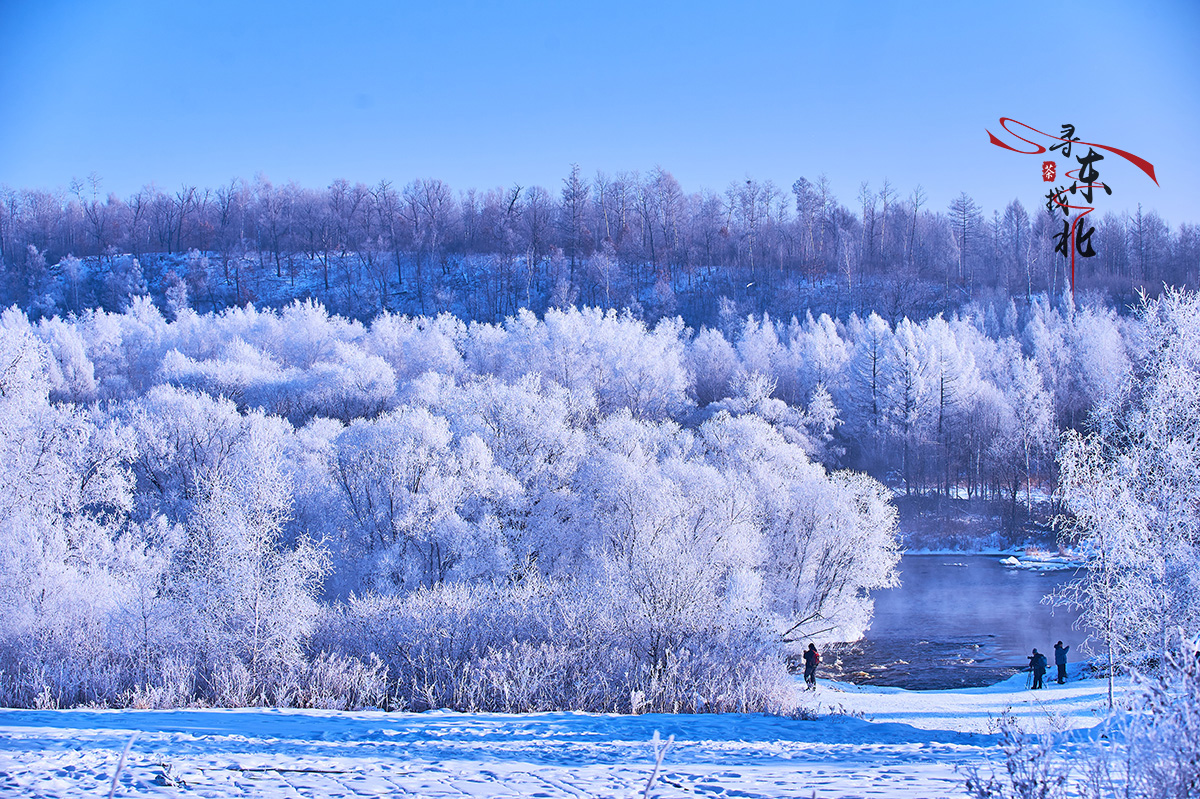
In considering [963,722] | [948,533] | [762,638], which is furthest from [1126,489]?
[948,533]

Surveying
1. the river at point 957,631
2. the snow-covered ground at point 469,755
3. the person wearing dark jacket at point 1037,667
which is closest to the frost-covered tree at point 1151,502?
the person wearing dark jacket at point 1037,667

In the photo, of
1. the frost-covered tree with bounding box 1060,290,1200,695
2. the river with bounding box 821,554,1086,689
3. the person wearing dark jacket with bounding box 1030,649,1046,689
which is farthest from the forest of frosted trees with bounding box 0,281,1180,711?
the person wearing dark jacket with bounding box 1030,649,1046,689

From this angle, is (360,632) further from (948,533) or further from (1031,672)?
(948,533)

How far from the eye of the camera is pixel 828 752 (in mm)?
8555

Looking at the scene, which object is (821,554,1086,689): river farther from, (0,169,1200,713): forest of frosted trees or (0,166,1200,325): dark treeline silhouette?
(0,166,1200,325): dark treeline silhouette

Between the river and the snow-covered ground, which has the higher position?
the snow-covered ground

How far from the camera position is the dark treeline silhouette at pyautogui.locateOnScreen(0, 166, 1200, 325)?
75.8 meters

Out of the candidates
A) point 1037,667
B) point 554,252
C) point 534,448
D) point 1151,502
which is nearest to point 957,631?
point 1037,667

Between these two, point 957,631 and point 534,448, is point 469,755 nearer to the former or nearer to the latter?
point 534,448

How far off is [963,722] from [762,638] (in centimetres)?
392

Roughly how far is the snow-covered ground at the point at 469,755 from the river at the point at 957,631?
47.4ft

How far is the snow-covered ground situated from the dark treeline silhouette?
209 ft

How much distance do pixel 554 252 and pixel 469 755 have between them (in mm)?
76042

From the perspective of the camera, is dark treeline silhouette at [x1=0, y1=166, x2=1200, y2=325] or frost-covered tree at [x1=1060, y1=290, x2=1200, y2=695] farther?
dark treeline silhouette at [x1=0, y1=166, x2=1200, y2=325]
